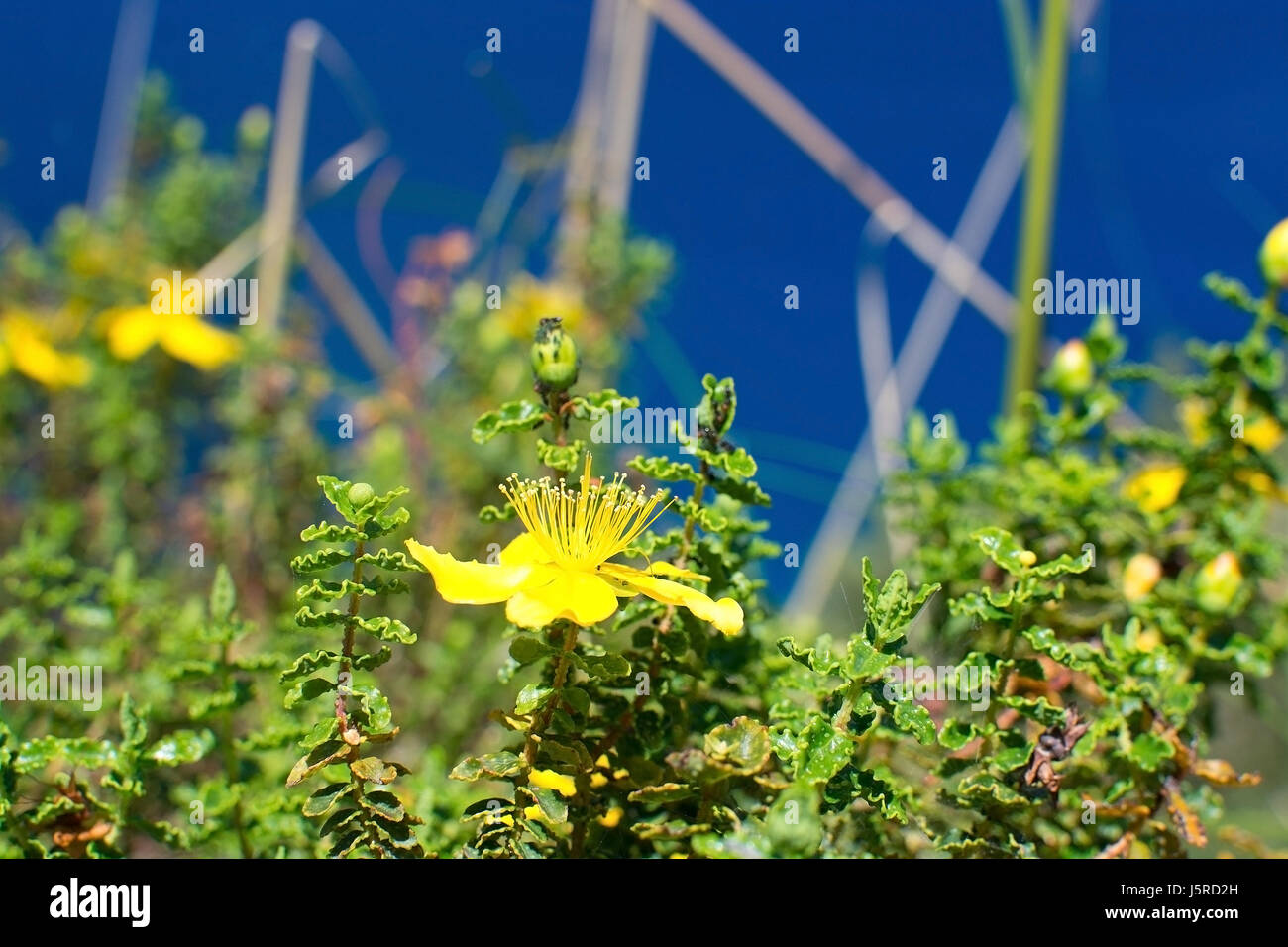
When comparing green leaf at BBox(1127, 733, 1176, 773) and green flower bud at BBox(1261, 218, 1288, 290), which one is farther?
green flower bud at BBox(1261, 218, 1288, 290)

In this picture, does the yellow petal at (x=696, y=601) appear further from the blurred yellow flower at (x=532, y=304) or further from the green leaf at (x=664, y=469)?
the blurred yellow flower at (x=532, y=304)

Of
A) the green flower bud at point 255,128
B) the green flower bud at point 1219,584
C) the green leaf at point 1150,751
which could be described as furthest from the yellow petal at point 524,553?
the green flower bud at point 255,128

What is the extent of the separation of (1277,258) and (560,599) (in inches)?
31.6

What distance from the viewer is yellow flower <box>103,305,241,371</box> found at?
215 cm

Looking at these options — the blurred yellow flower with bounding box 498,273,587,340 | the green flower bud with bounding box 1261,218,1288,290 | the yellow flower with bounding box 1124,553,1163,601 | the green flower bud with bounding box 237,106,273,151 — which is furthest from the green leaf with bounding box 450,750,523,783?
the green flower bud with bounding box 237,106,273,151

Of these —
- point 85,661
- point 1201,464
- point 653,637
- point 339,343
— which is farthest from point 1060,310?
point 339,343

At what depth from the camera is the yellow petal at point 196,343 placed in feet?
7.06

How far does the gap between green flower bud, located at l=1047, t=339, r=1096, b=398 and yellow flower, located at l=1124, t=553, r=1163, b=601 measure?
0.65ft

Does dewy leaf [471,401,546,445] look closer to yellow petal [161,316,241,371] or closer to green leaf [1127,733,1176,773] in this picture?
green leaf [1127,733,1176,773]

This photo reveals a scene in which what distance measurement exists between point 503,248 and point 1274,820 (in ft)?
5.69

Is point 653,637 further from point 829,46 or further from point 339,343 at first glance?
point 339,343

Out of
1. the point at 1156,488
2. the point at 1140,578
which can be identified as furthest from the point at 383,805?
the point at 1156,488

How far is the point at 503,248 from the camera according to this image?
248 cm

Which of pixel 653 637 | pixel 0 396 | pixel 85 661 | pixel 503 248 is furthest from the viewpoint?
pixel 503 248
